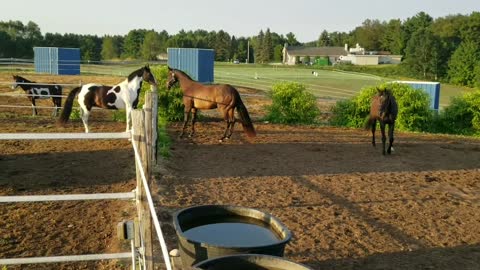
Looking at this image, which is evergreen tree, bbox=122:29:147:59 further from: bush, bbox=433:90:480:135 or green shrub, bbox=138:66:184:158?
bush, bbox=433:90:480:135

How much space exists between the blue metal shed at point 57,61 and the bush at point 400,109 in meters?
24.1

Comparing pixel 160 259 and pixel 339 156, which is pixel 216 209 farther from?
pixel 339 156

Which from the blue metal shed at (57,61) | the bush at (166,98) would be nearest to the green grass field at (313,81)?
the bush at (166,98)

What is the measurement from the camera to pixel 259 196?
260 inches

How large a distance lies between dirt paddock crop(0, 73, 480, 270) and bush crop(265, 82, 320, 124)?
2.63 meters

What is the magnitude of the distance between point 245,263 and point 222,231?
3.13 feet

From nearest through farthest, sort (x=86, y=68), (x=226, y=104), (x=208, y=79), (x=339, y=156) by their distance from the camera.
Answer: (x=339, y=156) < (x=226, y=104) < (x=208, y=79) < (x=86, y=68)

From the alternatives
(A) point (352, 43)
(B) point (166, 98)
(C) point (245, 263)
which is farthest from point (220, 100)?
(A) point (352, 43)

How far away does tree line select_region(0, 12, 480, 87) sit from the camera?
5200cm

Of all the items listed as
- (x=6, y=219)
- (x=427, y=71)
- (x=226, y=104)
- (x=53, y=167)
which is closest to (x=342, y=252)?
(x=6, y=219)

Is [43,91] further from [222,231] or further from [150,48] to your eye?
[150,48]

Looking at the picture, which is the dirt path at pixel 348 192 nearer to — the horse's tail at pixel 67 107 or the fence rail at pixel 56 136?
the fence rail at pixel 56 136

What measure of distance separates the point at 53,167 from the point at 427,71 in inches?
2352

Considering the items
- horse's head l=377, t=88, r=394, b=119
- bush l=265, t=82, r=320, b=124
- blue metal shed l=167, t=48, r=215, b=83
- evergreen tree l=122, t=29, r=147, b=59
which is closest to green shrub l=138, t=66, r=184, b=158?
bush l=265, t=82, r=320, b=124
